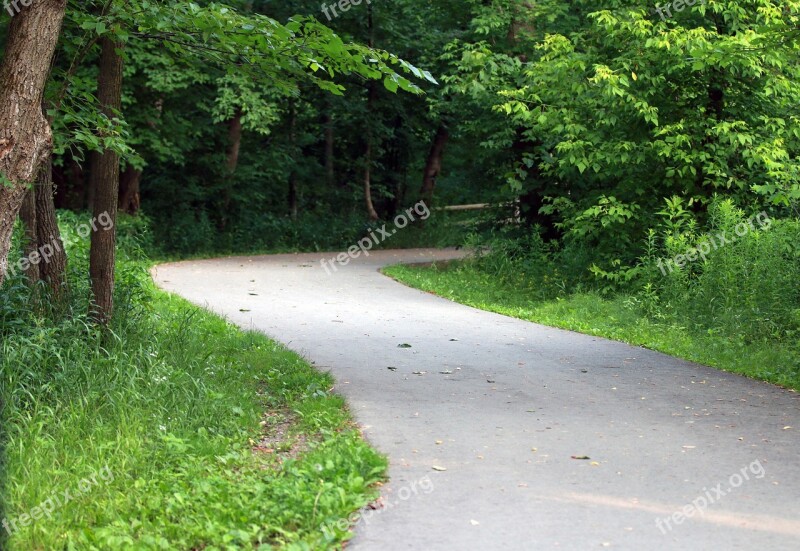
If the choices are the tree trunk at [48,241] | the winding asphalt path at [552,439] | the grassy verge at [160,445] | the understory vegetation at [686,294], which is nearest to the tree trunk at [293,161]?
the understory vegetation at [686,294]

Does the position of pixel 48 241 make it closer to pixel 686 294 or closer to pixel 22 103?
pixel 22 103

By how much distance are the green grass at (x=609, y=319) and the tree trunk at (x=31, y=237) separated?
282 inches

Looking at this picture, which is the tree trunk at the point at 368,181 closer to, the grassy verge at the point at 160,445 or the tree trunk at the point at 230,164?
the tree trunk at the point at 230,164

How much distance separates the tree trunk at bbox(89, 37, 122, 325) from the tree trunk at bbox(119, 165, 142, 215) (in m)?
18.2

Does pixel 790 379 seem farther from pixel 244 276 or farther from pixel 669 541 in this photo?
pixel 244 276

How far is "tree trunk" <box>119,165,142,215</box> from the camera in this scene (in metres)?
27.1

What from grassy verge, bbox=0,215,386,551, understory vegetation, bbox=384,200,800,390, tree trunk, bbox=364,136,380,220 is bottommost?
grassy verge, bbox=0,215,386,551

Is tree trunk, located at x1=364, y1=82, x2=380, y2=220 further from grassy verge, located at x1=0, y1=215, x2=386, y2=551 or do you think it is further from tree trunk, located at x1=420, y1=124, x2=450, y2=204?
grassy verge, located at x1=0, y1=215, x2=386, y2=551

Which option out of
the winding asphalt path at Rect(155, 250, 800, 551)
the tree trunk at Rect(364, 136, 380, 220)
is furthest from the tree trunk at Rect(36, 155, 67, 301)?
the tree trunk at Rect(364, 136, 380, 220)

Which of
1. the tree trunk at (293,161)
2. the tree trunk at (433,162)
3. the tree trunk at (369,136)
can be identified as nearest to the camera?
the tree trunk at (369,136)

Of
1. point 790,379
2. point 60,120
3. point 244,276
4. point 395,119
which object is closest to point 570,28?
point 244,276

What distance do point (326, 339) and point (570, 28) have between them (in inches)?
426

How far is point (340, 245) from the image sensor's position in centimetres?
3092

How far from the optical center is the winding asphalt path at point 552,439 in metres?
5.20
